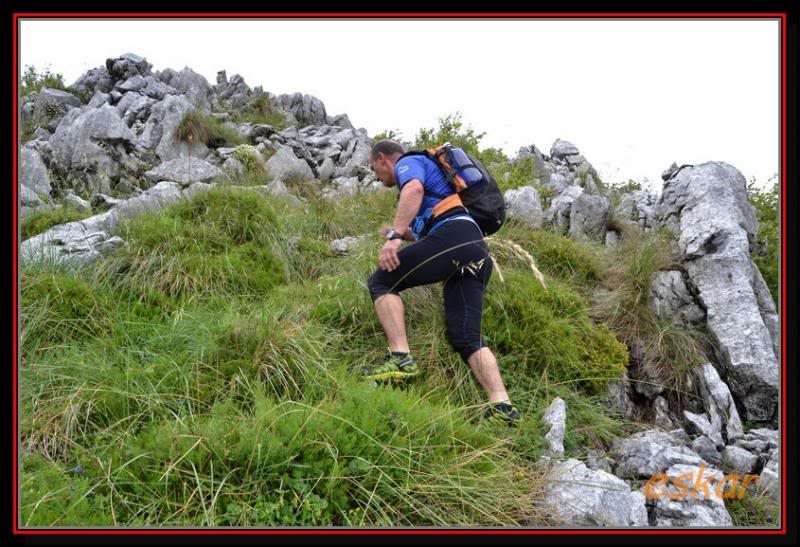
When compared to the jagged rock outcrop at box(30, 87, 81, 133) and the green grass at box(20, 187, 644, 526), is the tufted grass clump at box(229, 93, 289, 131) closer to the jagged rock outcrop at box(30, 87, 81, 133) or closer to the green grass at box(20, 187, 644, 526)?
the jagged rock outcrop at box(30, 87, 81, 133)

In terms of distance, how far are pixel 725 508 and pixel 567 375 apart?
6.13 feet

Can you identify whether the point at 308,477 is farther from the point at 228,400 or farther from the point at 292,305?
the point at 292,305

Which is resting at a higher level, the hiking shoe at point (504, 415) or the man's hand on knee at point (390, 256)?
the man's hand on knee at point (390, 256)

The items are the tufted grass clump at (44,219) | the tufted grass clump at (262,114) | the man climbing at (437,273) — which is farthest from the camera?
the tufted grass clump at (262,114)

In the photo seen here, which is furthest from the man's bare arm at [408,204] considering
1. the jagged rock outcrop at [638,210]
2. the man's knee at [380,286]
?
the jagged rock outcrop at [638,210]

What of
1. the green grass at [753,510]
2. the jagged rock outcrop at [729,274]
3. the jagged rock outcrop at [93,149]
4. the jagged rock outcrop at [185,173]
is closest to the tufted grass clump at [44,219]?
the jagged rock outcrop at [93,149]

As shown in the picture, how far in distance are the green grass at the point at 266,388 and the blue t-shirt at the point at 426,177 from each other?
1.29 meters

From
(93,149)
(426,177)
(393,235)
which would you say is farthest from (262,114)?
(393,235)

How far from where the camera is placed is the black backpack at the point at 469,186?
500 centimetres

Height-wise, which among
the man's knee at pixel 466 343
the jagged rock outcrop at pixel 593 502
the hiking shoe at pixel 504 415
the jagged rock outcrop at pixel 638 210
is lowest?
the jagged rock outcrop at pixel 593 502

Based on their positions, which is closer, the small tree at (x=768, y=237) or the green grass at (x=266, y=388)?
the green grass at (x=266, y=388)

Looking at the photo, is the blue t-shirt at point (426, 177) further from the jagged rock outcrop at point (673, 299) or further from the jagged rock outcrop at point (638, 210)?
the jagged rock outcrop at point (638, 210)

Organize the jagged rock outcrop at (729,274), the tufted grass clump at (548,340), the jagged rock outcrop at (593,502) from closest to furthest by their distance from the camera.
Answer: the jagged rock outcrop at (593,502)
the tufted grass clump at (548,340)
the jagged rock outcrop at (729,274)

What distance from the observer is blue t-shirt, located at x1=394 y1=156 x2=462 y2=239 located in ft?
16.1
